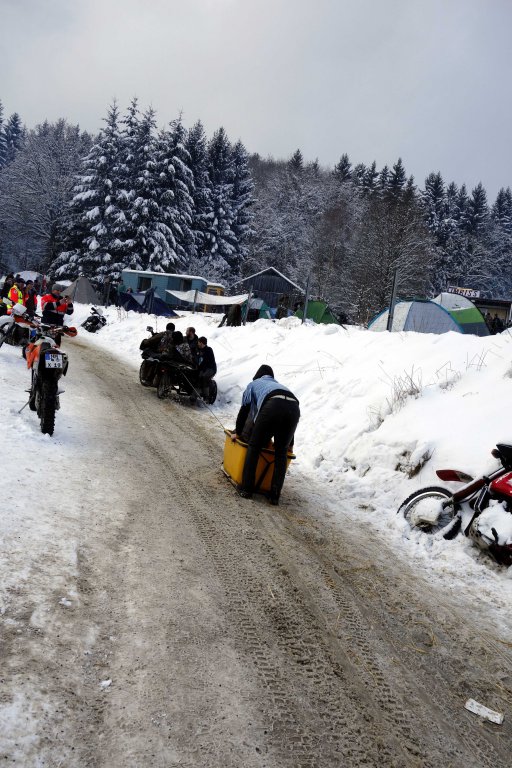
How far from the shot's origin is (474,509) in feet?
18.3

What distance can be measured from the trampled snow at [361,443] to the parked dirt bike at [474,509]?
0.51 ft

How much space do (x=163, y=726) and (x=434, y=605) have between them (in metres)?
2.68

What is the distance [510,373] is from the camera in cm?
821

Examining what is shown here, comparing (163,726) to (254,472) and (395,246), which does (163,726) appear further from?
(395,246)

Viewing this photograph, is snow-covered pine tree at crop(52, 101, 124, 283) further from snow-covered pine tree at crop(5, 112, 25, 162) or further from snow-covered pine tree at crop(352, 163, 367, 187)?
snow-covered pine tree at crop(5, 112, 25, 162)

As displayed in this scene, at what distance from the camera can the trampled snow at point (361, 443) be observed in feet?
14.4

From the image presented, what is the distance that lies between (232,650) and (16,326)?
36.6 feet

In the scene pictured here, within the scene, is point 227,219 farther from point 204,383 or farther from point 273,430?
point 273,430

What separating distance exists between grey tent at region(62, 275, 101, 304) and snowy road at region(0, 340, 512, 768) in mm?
36249

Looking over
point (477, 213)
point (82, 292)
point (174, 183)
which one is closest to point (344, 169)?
point (477, 213)

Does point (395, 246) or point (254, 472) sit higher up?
point (395, 246)

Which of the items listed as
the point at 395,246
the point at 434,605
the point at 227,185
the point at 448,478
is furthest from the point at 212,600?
the point at 227,185

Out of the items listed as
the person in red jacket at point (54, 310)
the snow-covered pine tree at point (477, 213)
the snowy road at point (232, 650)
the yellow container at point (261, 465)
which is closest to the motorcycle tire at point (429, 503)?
the snowy road at point (232, 650)

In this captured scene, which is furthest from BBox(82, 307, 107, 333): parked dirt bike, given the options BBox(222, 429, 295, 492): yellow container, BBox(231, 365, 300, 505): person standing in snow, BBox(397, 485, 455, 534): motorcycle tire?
→ BBox(397, 485, 455, 534): motorcycle tire
